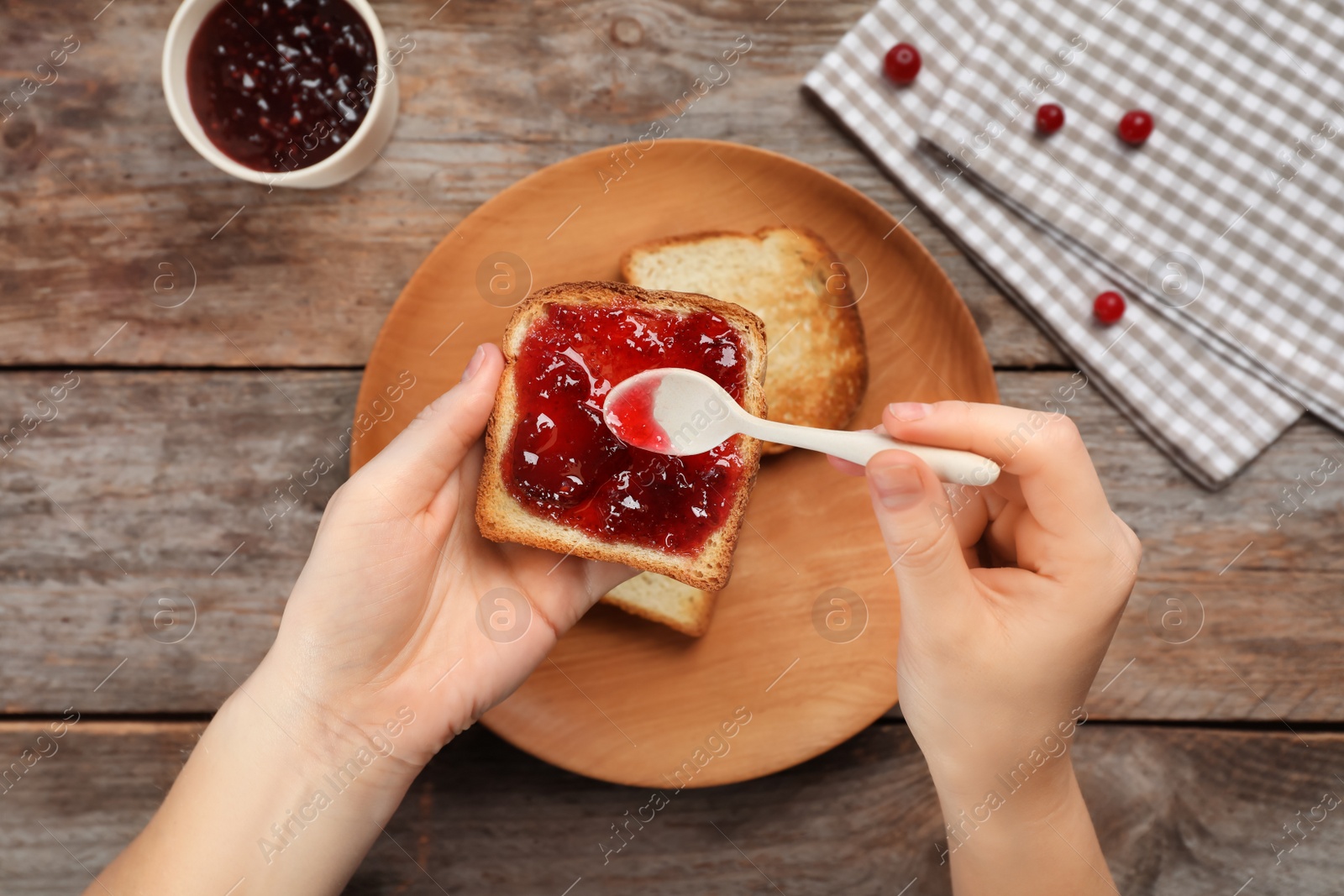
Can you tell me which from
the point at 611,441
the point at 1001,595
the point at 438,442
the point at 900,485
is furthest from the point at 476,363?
the point at 1001,595

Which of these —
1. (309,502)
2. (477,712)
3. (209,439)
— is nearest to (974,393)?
(477,712)

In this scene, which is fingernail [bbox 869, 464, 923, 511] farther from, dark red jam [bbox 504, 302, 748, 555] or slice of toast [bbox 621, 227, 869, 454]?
slice of toast [bbox 621, 227, 869, 454]

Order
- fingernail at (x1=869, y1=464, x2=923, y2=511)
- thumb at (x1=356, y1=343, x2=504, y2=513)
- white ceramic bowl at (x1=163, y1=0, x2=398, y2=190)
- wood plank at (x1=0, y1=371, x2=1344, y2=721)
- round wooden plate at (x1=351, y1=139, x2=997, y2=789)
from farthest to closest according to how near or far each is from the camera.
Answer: wood plank at (x1=0, y1=371, x2=1344, y2=721)
round wooden plate at (x1=351, y1=139, x2=997, y2=789)
white ceramic bowl at (x1=163, y1=0, x2=398, y2=190)
thumb at (x1=356, y1=343, x2=504, y2=513)
fingernail at (x1=869, y1=464, x2=923, y2=511)

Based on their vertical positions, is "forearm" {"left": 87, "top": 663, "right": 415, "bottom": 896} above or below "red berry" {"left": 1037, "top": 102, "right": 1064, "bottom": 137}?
below

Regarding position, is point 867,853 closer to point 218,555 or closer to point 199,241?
point 218,555

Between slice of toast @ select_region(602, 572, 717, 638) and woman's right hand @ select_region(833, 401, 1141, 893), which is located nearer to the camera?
woman's right hand @ select_region(833, 401, 1141, 893)

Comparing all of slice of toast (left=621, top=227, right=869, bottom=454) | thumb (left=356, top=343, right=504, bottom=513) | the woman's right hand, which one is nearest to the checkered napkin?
slice of toast (left=621, top=227, right=869, bottom=454)

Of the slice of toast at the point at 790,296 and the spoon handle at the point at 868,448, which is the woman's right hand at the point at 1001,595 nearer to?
the spoon handle at the point at 868,448
